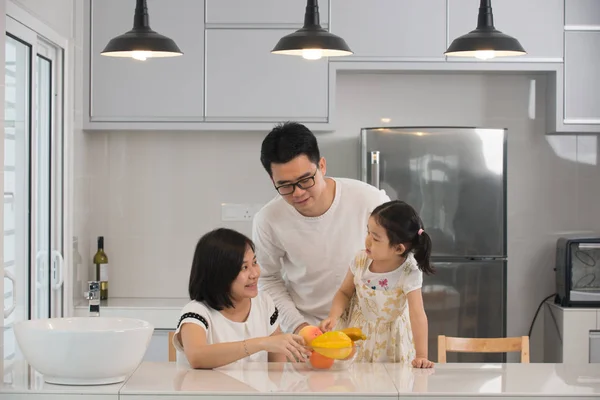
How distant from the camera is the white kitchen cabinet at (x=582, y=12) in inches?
161

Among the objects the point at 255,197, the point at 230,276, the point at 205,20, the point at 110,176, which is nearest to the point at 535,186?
the point at 255,197

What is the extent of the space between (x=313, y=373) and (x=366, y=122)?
2.60 m

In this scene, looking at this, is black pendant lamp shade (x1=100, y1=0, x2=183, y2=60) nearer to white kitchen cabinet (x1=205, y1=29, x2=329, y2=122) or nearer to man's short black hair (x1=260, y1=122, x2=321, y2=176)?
man's short black hair (x1=260, y1=122, x2=321, y2=176)

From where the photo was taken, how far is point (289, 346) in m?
1.95

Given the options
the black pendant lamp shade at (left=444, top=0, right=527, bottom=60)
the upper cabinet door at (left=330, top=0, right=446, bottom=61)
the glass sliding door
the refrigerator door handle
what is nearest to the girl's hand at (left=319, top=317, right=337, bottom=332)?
the black pendant lamp shade at (left=444, top=0, right=527, bottom=60)

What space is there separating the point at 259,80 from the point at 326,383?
8.08 feet

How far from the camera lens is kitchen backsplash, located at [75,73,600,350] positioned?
4.39 m

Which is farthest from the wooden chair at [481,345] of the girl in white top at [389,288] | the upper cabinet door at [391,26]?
the upper cabinet door at [391,26]

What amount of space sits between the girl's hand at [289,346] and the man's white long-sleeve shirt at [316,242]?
22.2 inches

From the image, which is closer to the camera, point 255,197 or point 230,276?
point 230,276

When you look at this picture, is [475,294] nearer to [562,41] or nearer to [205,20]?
[562,41]

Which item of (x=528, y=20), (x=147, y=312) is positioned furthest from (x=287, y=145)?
(x=528, y=20)

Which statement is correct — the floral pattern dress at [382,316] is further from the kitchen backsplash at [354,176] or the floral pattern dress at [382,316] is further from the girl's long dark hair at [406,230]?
the kitchen backsplash at [354,176]

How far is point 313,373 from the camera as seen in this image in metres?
1.93
